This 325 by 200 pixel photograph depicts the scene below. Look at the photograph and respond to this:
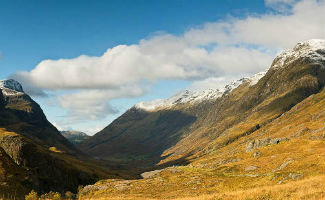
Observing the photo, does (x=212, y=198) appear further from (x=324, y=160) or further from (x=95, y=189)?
(x=95, y=189)

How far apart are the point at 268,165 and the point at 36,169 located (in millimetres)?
90944

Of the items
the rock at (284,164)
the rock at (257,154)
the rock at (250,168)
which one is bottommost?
the rock at (250,168)

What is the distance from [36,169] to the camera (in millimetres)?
111938

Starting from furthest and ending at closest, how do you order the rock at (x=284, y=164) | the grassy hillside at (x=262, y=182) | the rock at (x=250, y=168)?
the rock at (x=250, y=168), the rock at (x=284, y=164), the grassy hillside at (x=262, y=182)

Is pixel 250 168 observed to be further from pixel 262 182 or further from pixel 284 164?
pixel 262 182

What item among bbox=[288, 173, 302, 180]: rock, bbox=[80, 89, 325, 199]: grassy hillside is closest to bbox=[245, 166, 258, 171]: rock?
bbox=[80, 89, 325, 199]: grassy hillside

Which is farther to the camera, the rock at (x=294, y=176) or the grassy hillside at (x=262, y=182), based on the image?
the rock at (x=294, y=176)

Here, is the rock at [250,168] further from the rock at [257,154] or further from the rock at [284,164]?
the rock at [257,154]

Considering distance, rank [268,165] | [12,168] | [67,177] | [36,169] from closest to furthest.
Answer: [268,165] → [12,168] → [36,169] → [67,177]

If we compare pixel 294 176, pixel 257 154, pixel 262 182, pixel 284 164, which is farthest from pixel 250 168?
pixel 294 176

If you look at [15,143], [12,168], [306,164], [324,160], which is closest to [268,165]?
[306,164]

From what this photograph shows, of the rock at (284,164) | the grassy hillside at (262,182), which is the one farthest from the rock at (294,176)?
the rock at (284,164)

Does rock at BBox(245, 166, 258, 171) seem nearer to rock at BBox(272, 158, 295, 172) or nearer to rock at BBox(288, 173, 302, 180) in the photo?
rock at BBox(272, 158, 295, 172)

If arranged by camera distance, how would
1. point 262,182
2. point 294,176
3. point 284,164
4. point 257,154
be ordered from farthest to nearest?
point 257,154 < point 284,164 < point 262,182 < point 294,176
